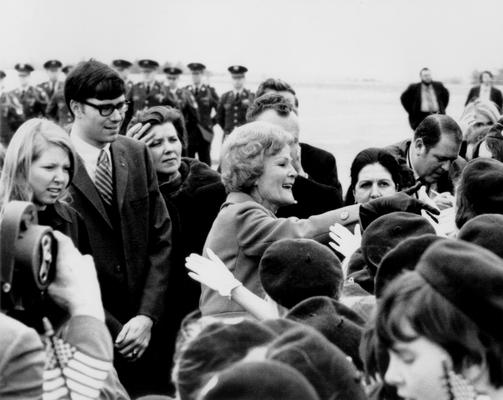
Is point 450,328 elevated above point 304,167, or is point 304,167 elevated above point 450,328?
point 450,328

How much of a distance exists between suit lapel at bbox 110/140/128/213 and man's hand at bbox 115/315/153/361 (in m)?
0.50

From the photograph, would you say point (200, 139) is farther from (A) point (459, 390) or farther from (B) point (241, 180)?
(A) point (459, 390)

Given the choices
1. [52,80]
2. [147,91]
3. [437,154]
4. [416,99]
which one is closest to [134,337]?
[437,154]

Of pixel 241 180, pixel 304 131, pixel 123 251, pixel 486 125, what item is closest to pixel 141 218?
pixel 123 251

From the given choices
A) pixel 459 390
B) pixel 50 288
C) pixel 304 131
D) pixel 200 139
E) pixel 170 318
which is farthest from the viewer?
pixel 304 131

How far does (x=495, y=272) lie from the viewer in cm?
200

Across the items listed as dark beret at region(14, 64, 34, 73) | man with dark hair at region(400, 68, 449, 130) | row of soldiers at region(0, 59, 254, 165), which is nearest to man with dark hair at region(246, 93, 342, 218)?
row of soldiers at region(0, 59, 254, 165)

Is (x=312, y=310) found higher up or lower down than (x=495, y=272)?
lower down

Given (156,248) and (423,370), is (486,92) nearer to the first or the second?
(156,248)

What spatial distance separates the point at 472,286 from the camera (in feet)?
6.50

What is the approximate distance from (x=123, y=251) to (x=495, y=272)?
105 inches

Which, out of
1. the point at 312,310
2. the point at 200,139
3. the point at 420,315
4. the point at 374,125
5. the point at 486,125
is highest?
the point at 420,315

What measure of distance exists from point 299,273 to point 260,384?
5.23 ft

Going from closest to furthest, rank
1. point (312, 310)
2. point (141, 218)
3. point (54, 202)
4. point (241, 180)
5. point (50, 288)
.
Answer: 1. point (50, 288)
2. point (312, 310)
3. point (54, 202)
4. point (241, 180)
5. point (141, 218)
